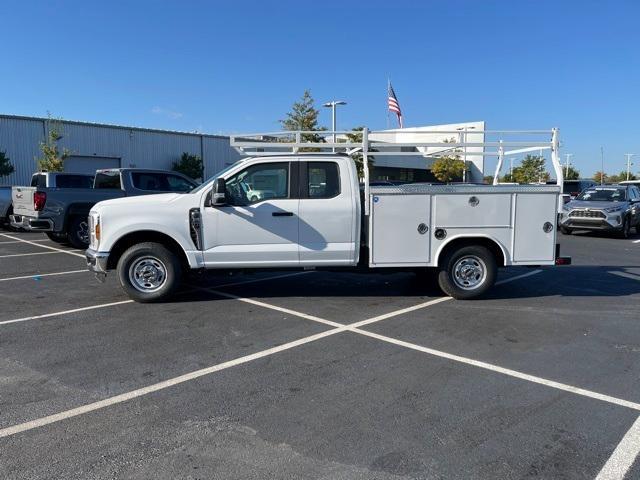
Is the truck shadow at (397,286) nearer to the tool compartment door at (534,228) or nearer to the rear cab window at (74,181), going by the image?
the tool compartment door at (534,228)

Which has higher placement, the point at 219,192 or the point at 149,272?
the point at 219,192

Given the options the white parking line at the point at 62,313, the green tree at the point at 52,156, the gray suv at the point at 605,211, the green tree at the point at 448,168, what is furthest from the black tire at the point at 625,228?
the green tree at the point at 52,156

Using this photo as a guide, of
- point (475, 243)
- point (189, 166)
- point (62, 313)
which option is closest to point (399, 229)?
point (475, 243)

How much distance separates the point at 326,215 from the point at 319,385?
10.6 feet

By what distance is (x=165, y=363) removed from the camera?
5.10 m

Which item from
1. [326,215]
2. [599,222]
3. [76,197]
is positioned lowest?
[599,222]

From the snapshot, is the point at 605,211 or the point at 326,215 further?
the point at 605,211

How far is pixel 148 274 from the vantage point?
7.43 meters

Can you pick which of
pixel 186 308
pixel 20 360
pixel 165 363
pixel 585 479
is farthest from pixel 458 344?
pixel 20 360

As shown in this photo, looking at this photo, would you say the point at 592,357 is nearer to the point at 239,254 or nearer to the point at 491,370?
the point at 491,370

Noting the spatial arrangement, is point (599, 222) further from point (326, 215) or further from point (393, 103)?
point (393, 103)

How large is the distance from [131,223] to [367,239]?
3.22 metres

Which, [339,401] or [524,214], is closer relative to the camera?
[339,401]

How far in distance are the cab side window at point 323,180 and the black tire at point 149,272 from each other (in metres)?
2.13
